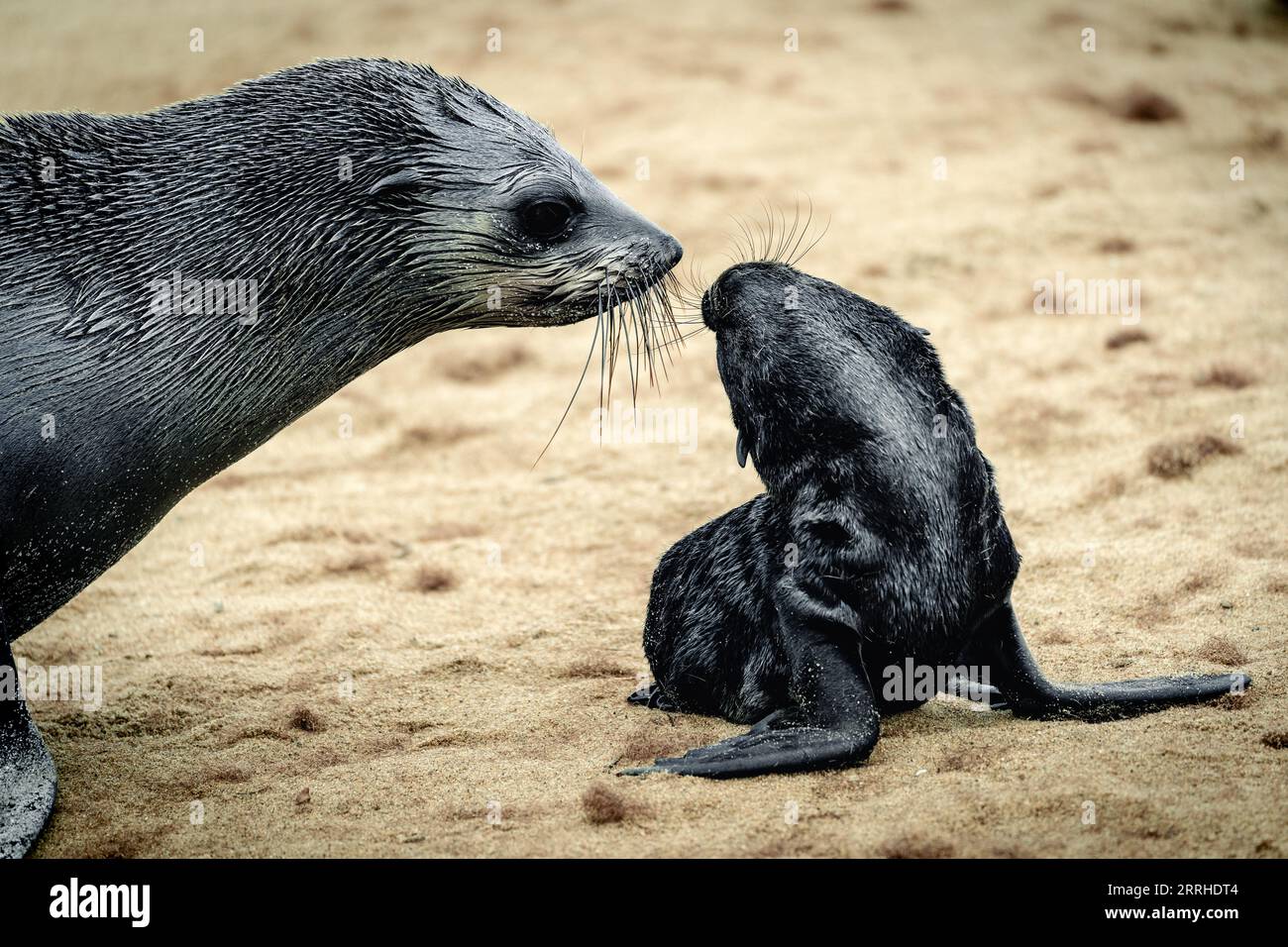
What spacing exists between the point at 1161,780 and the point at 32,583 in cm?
298

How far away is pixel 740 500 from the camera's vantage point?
669cm

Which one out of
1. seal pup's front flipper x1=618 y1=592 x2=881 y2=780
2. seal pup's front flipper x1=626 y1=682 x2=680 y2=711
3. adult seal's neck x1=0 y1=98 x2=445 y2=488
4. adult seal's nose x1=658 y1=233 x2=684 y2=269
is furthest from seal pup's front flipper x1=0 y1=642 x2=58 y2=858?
adult seal's nose x1=658 y1=233 x2=684 y2=269

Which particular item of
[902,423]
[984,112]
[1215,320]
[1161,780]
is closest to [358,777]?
[902,423]

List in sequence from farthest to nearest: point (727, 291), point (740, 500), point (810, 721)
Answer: point (740, 500)
point (727, 291)
point (810, 721)

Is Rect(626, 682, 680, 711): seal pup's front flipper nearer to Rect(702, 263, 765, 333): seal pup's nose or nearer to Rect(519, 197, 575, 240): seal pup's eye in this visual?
Rect(702, 263, 765, 333): seal pup's nose

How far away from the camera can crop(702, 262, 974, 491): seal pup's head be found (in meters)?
3.95

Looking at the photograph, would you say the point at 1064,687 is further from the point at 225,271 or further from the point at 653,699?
the point at 225,271

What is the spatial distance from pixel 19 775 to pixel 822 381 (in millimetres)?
2447

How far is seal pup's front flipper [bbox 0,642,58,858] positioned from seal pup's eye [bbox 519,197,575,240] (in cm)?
182

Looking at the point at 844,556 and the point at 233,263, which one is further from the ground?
the point at 233,263

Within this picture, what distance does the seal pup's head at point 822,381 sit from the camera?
156 inches

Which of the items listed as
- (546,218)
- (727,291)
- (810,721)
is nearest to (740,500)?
(727,291)

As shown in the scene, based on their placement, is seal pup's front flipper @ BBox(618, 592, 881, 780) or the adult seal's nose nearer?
seal pup's front flipper @ BBox(618, 592, 881, 780)

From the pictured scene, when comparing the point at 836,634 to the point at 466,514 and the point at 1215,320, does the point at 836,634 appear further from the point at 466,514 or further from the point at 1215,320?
the point at 1215,320
